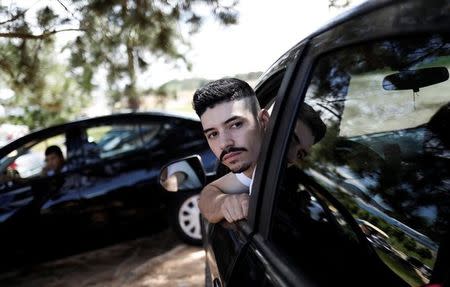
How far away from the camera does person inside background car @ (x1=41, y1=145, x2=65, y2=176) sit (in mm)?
4410

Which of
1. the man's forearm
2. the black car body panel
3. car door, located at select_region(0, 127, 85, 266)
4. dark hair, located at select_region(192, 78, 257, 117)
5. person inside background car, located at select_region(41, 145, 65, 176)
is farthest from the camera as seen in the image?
person inside background car, located at select_region(41, 145, 65, 176)

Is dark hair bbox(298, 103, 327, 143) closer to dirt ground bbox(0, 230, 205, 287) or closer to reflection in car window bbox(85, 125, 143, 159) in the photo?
dirt ground bbox(0, 230, 205, 287)

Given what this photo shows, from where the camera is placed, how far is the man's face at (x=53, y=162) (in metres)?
4.43

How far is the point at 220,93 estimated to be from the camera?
5.08ft

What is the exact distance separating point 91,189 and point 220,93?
127 inches

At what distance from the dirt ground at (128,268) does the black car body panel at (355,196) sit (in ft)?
8.37

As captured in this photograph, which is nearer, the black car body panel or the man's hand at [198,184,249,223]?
the black car body panel

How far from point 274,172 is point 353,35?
0.52 m

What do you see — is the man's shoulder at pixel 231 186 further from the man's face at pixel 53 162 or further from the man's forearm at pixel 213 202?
the man's face at pixel 53 162

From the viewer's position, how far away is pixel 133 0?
213 inches

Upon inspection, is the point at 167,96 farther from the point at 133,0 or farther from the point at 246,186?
the point at 246,186

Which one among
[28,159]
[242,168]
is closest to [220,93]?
[242,168]

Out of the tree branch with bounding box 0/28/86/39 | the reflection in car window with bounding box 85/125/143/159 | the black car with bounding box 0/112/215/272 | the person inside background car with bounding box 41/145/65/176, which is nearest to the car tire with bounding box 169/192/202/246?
the black car with bounding box 0/112/215/272

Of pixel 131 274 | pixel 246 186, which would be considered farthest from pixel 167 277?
pixel 246 186
